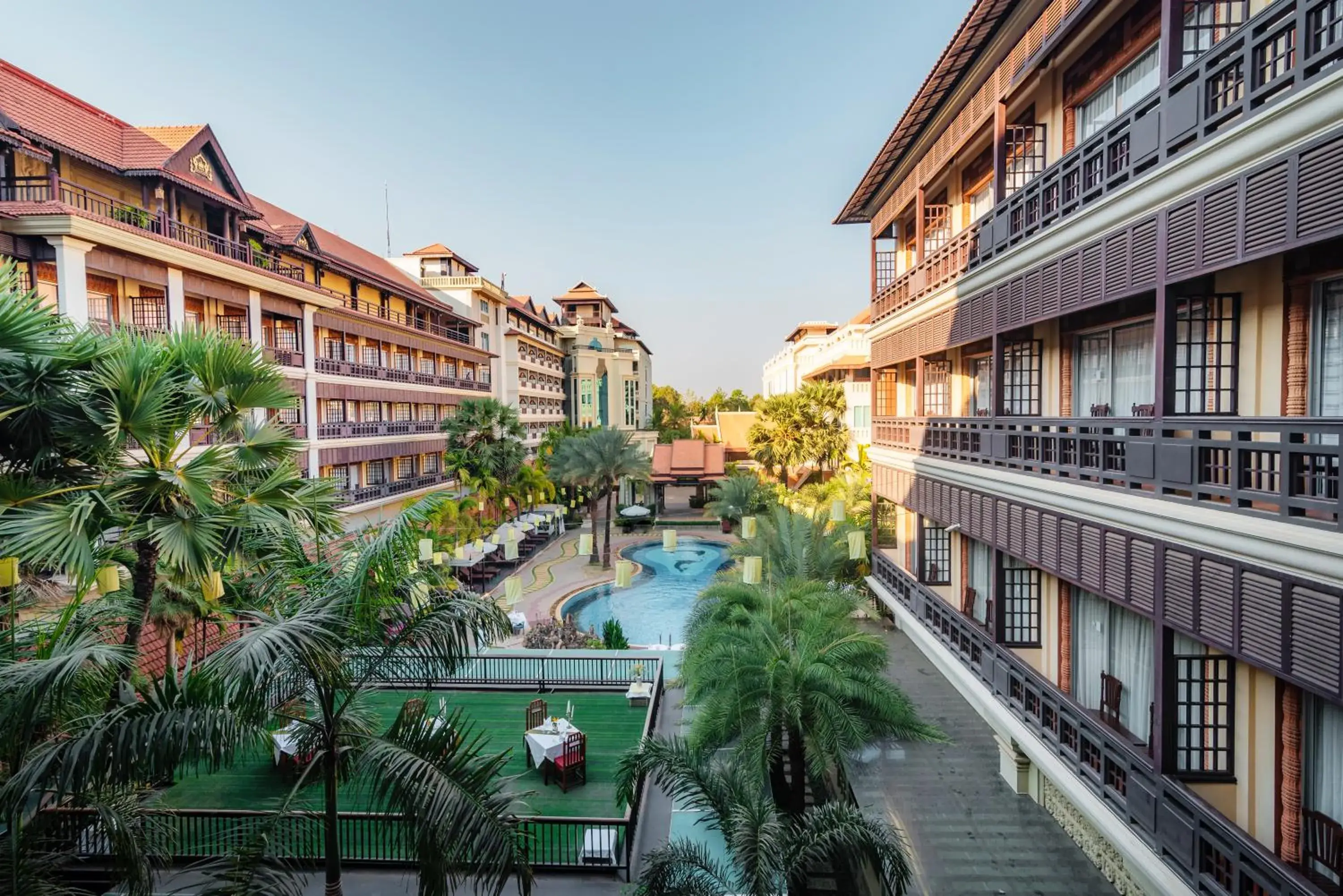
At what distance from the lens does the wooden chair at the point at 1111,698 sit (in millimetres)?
8766

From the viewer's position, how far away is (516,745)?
13.8 m

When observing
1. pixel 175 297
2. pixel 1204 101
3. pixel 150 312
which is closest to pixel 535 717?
pixel 1204 101

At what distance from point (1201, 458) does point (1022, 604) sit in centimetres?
597

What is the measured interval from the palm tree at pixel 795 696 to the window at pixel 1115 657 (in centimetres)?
248

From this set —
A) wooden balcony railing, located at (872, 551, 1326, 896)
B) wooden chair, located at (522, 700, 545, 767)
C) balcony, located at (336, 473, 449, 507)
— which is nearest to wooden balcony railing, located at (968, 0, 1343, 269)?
wooden balcony railing, located at (872, 551, 1326, 896)

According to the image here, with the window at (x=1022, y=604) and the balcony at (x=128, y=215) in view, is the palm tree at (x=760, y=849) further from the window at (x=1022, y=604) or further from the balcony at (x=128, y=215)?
the balcony at (x=128, y=215)

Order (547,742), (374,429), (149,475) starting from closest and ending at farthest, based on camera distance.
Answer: (149,475) < (547,742) < (374,429)

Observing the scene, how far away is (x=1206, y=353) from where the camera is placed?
737cm

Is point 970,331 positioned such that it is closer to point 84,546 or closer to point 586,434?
point 84,546

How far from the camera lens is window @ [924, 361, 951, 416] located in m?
15.1

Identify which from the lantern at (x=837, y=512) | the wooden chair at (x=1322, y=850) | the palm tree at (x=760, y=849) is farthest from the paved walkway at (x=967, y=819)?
the lantern at (x=837, y=512)

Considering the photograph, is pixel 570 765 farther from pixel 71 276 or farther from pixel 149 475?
pixel 71 276

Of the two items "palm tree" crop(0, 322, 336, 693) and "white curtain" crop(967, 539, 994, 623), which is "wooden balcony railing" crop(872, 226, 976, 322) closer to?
"white curtain" crop(967, 539, 994, 623)

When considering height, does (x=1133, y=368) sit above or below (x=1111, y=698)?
above
